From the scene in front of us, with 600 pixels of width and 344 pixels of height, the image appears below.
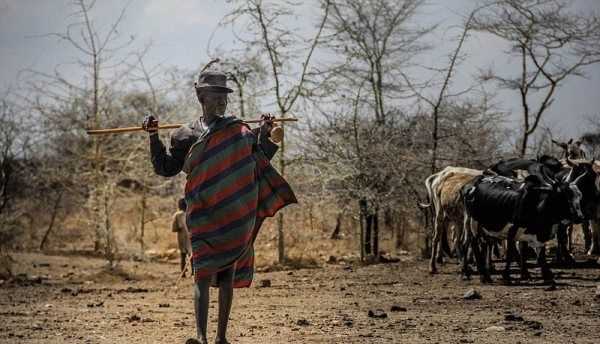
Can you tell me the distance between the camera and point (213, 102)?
223 inches

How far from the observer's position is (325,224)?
23.4 m

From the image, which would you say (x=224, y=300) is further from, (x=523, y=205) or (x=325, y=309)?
(x=523, y=205)

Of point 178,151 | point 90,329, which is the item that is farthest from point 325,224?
point 178,151

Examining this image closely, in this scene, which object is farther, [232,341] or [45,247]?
[45,247]

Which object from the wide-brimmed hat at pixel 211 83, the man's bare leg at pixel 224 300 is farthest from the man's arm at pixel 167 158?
the man's bare leg at pixel 224 300

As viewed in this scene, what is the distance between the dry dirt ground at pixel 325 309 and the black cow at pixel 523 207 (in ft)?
2.07

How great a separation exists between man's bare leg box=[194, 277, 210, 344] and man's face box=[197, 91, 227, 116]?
1.17 meters

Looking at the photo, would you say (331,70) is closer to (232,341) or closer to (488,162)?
(488,162)

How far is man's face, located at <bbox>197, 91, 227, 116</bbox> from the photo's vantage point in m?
5.66

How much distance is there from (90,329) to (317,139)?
9594 millimetres

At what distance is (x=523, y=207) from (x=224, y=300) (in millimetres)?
6174

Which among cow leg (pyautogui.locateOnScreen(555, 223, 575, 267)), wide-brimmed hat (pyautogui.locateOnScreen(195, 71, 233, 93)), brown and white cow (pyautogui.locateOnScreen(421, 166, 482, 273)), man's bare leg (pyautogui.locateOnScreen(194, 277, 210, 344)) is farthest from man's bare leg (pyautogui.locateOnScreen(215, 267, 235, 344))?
brown and white cow (pyautogui.locateOnScreen(421, 166, 482, 273))

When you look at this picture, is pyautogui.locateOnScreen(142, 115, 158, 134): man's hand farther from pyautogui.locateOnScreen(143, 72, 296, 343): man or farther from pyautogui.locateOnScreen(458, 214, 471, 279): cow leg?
pyautogui.locateOnScreen(458, 214, 471, 279): cow leg

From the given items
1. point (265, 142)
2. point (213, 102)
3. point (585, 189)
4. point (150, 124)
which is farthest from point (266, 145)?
point (585, 189)
